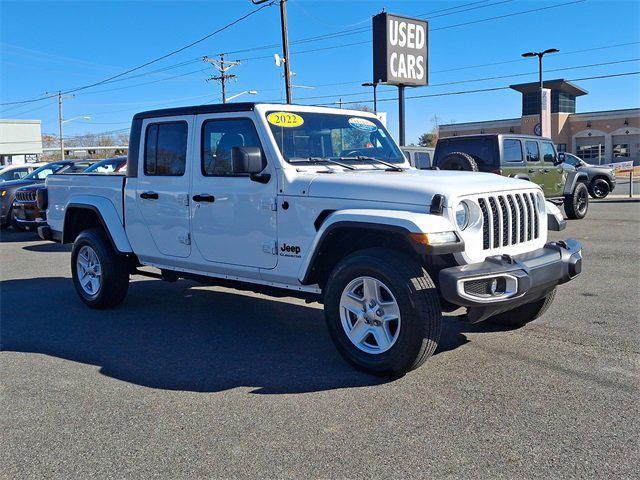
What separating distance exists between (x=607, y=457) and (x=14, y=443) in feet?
10.7

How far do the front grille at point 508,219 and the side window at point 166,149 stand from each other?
2852 mm

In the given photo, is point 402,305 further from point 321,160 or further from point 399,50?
point 399,50

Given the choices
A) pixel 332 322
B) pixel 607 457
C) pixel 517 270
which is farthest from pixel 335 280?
pixel 607 457

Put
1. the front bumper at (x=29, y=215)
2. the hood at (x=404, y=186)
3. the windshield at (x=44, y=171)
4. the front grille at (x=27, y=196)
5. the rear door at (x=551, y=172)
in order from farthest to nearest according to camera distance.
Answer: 1. the windshield at (x=44, y=171)
2. the rear door at (x=551, y=172)
3. the front grille at (x=27, y=196)
4. the front bumper at (x=29, y=215)
5. the hood at (x=404, y=186)

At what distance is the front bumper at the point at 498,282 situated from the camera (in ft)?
13.1

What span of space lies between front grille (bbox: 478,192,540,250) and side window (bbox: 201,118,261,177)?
197 cm

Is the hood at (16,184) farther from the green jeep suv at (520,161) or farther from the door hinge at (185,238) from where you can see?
the door hinge at (185,238)

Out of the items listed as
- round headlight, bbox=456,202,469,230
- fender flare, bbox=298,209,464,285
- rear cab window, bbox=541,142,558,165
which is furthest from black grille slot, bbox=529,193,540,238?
rear cab window, bbox=541,142,558,165

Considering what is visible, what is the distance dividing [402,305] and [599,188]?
18.4m

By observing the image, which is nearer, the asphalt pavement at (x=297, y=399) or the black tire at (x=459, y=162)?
the asphalt pavement at (x=297, y=399)

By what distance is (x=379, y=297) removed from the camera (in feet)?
14.4

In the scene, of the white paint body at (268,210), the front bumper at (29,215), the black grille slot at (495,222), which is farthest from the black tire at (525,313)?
the front bumper at (29,215)

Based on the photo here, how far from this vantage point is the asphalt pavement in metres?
3.27

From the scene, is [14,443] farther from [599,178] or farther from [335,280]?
[599,178]
